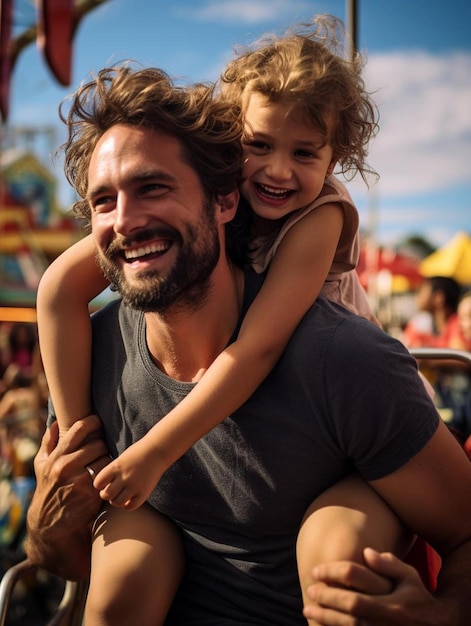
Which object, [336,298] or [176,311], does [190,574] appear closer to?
[176,311]

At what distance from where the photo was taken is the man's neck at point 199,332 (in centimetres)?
190

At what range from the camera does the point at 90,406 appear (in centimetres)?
204

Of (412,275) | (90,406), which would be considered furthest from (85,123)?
(412,275)

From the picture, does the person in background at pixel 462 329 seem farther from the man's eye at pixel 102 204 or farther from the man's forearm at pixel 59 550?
the man's eye at pixel 102 204

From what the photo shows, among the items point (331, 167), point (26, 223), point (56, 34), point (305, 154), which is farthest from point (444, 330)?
point (26, 223)

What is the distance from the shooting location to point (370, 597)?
1474 millimetres

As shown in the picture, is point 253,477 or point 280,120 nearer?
point 253,477

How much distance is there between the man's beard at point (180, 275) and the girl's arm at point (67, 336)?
0.40ft

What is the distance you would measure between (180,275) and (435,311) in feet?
15.3

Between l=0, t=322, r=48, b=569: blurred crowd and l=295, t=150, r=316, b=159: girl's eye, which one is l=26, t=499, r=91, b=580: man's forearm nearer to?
l=295, t=150, r=316, b=159: girl's eye

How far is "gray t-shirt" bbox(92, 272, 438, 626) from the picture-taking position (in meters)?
1.63

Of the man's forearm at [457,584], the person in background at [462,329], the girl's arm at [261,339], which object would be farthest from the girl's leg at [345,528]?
the person in background at [462,329]

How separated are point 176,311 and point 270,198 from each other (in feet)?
1.18

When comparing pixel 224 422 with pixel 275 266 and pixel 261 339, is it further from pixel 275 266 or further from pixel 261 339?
pixel 275 266
